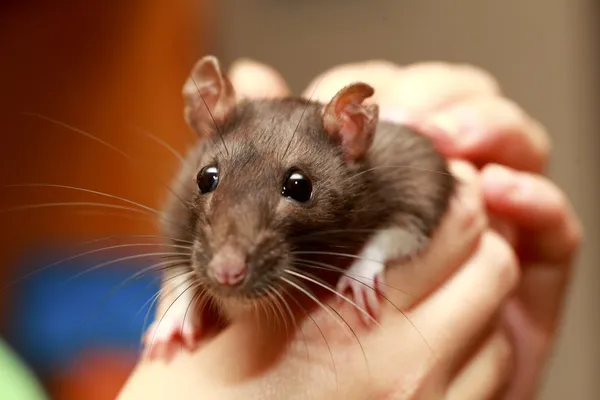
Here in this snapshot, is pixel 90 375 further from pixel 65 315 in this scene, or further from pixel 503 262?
pixel 503 262

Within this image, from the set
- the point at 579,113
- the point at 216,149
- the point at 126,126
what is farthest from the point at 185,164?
the point at 579,113

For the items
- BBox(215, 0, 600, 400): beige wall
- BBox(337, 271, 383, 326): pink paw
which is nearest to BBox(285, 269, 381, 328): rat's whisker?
BBox(337, 271, 383, 326): pink paw

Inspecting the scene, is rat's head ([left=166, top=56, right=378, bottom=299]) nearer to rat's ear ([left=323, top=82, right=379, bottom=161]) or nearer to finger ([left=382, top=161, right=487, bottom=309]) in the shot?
rat's ear ([left=323, top=82, right=379, bottom=161])

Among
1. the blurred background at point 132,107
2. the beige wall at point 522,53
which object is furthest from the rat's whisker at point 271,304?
the beige wall at point 522,53

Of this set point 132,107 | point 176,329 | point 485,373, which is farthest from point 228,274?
point 132,107

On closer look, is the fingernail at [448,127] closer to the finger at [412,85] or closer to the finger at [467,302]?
the finger at [412,85]

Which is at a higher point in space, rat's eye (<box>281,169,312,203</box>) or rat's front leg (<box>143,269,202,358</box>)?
rat's eye (<box>281,169,312,203</box>)

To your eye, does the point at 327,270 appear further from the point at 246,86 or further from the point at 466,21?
the point at 466,21
